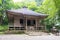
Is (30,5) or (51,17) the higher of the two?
(30,5)

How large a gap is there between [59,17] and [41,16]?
3.43 m

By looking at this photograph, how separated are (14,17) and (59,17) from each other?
719 centimetres

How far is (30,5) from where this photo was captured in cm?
3434

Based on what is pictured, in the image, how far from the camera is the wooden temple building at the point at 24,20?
24.3 metres

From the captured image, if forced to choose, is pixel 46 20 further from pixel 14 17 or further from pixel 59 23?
pixel 14 17

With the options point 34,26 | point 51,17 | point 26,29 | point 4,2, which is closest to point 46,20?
point 51,17

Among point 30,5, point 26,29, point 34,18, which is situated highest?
point 30,5

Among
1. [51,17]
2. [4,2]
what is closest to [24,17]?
[51,17]

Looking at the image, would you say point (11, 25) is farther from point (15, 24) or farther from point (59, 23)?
point (59, 23)

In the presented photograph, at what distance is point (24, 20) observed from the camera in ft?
85.2

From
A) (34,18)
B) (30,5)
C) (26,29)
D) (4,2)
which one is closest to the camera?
(26,29)

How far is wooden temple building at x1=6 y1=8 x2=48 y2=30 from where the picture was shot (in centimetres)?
2430

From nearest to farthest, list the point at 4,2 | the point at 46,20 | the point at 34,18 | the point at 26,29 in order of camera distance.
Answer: the point at 26,29 → the point at 34,18 → the point at 46,20 → the point at 4,2

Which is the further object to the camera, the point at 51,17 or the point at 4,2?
the point at 4,2
